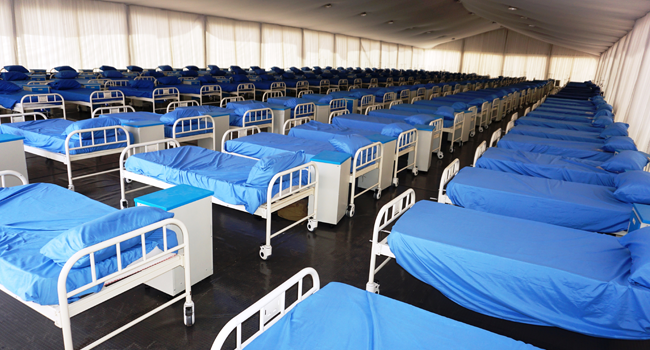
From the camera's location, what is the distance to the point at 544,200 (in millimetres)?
3607

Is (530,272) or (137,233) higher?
(137,233)

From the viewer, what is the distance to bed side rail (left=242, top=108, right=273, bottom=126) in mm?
7035

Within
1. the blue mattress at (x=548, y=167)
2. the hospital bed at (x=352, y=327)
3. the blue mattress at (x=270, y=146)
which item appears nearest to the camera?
the hospital bed at (x=352, y=327)

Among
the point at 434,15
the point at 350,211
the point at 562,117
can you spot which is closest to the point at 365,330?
the point at 350,211

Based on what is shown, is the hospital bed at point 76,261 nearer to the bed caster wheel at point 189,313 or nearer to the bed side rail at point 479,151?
the bed caster wheel at point 189,313

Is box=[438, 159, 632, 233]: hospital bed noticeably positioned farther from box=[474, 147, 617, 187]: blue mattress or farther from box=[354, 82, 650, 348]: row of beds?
box=[474, 147, 617, 187]: blue mattress

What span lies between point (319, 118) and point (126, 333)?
6.81m

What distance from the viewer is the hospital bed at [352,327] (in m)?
1.68

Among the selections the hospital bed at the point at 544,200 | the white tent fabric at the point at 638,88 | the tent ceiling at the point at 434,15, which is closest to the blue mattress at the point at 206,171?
the hospital bed at the point at 544,200

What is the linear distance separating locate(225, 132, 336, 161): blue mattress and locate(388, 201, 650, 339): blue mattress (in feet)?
7.97

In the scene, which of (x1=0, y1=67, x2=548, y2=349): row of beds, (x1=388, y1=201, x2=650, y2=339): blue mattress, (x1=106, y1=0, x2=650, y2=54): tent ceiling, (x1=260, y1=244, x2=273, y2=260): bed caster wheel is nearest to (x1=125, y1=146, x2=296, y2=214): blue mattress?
(x1=0, y1=67, x2=548, y2=349): row of beds

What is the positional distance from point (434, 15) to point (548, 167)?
17.9 metres

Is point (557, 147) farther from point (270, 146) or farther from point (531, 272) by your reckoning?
point (531, 272)

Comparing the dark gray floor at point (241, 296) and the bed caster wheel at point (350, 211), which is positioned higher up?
the bed caster wheel at point (350, 211)
